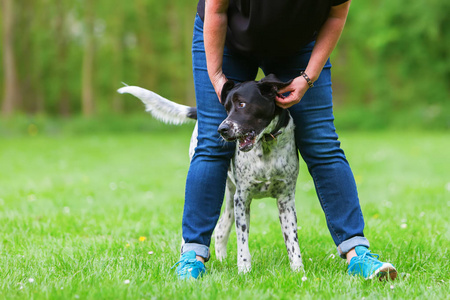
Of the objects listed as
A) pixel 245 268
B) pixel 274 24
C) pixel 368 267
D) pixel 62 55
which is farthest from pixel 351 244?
pixel 62 55

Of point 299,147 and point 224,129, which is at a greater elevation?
point 224,129

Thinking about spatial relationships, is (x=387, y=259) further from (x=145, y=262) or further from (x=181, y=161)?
(x=181, y=161)

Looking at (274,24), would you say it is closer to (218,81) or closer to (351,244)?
(218,81)

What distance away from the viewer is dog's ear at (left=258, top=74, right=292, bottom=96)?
2838 millimetres

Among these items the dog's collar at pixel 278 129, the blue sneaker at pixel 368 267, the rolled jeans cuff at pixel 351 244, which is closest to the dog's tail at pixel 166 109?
the dog's collar at pixel 278 129

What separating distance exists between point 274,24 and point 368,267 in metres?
1.41

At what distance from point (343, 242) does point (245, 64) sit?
3.97 feet

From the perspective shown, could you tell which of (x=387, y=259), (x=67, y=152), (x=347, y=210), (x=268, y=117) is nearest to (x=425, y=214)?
(x=387, y=259)

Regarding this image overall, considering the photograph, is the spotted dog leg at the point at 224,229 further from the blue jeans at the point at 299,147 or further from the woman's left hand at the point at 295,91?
the woman's left hand at the point at 295,91

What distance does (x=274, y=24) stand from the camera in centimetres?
283

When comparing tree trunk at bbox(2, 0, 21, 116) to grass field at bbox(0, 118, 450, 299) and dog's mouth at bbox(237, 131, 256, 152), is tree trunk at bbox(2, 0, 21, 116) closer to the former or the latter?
grass field at bbox(0, 118, 450, 299)

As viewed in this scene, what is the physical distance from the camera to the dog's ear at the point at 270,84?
2838 millimetres

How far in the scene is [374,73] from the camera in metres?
26.5

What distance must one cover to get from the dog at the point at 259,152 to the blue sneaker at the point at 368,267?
0.32m
